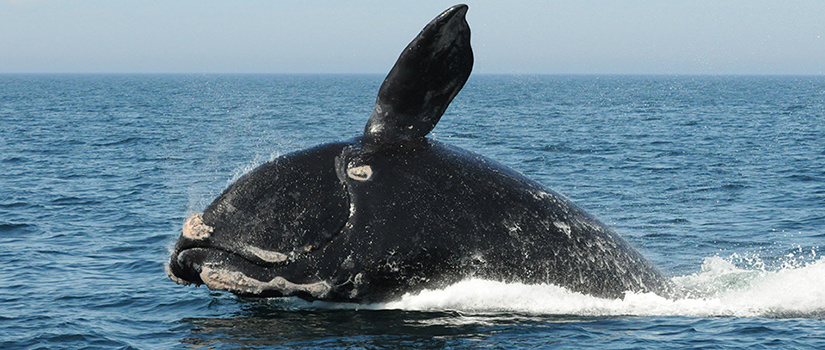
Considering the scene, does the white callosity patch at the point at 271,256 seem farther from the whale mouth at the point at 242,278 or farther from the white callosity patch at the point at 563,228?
the white callosity patch at the point at 563,228

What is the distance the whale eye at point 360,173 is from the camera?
33.5ft

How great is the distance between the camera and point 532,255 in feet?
33.8

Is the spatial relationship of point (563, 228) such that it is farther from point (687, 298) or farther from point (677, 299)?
point (687, 298)

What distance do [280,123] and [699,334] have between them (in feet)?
154

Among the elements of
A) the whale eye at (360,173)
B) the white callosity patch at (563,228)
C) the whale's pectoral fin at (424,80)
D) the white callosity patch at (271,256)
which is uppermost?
the whale's pectoral fin at (424,80)

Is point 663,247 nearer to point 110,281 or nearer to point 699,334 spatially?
point 699,334

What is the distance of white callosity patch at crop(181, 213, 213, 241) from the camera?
33.3ft

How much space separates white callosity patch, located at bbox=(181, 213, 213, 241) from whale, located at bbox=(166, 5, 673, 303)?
0.5 inches

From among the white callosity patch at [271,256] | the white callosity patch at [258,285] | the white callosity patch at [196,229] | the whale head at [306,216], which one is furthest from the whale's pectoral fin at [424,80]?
the white callosity patch at [196,229]

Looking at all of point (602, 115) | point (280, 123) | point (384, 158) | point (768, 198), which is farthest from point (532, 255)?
point (602, 115)

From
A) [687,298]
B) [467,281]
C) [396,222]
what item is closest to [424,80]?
[396,222]

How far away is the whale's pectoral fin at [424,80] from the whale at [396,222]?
0.5 inches

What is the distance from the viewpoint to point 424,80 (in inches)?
390

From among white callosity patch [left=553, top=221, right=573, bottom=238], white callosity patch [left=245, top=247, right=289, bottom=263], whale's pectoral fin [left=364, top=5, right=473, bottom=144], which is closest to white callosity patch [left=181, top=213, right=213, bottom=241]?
white callosity patch [left=245, top=247, right=289, bottom=263]
